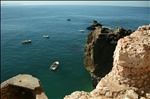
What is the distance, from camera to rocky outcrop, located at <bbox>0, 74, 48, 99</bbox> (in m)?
21.6

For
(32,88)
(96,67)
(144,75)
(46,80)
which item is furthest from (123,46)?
(46,80)

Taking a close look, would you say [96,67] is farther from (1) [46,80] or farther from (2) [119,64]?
(2) [119,64]

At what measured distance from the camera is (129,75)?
9.93 m

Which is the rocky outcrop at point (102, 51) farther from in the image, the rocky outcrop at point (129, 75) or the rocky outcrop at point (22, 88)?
the rocky outcrop at point (129, 75)

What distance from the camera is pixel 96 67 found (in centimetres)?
3934

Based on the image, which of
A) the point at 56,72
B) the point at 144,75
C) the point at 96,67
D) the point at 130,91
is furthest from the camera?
the point at 56,72

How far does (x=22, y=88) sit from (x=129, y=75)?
1717 cm

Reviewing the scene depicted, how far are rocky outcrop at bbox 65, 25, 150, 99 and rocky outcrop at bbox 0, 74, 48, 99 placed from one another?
40.8 ft

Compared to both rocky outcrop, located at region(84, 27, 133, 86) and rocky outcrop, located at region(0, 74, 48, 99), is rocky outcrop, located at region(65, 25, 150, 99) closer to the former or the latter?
rocky outcrop, located at region(0, 74, 48, 99)

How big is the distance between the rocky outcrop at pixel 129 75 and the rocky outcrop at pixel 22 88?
12.4 metres

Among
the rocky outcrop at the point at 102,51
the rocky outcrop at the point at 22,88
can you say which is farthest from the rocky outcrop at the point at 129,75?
the rocky outcrop at the point at 102,51

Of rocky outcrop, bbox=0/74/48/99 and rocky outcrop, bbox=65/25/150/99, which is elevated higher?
rocky outcrop, bbox=65/25/150/99

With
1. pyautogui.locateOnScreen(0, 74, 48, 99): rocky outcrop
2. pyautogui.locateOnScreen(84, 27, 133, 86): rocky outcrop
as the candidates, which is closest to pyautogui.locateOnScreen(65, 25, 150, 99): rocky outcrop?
pyautogui.locateOnScreen(0, 74, 48, 99): rocky outcrop

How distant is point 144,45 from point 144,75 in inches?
64.6
